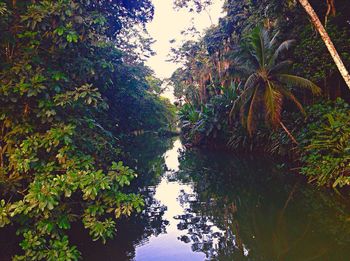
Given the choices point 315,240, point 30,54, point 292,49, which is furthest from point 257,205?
point 292,49

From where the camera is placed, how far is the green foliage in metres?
6.96

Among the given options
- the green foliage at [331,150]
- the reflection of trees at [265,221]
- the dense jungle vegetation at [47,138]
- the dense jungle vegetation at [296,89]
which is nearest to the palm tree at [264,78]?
the dense jungle vegetation at [296,89]

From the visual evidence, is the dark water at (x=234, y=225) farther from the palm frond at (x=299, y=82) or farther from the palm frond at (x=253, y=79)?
the palm frond at (x=253, y=79)

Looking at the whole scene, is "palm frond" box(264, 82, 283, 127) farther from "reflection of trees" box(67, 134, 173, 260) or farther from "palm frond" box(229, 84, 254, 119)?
"reflection of trees" box(67, 134, 173, 260)

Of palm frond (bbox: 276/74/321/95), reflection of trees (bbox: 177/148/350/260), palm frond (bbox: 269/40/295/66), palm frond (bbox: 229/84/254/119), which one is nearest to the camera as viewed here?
reflection of trees (bbox: 177/148/350/260)

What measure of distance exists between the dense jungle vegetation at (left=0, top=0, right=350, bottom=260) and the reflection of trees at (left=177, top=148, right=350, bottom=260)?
3.51 feet

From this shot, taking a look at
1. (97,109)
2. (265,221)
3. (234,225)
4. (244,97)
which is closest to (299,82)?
(244,97)

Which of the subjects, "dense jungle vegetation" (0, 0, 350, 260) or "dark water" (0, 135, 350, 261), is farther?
"dark water" (0, 135, 350, 261)

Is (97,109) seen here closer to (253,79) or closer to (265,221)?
(265,221)

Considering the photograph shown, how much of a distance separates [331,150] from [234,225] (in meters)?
3.84

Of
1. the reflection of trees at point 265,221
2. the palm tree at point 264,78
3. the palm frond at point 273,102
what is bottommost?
the reflection of trees at point 265,221

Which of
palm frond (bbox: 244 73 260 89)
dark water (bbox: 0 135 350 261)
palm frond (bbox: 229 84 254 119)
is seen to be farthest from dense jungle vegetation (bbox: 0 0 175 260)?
palm frond (bbox: 229 84 254 119)

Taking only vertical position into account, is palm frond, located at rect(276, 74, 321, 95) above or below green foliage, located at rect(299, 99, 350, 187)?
above

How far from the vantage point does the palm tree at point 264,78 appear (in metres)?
10.6
